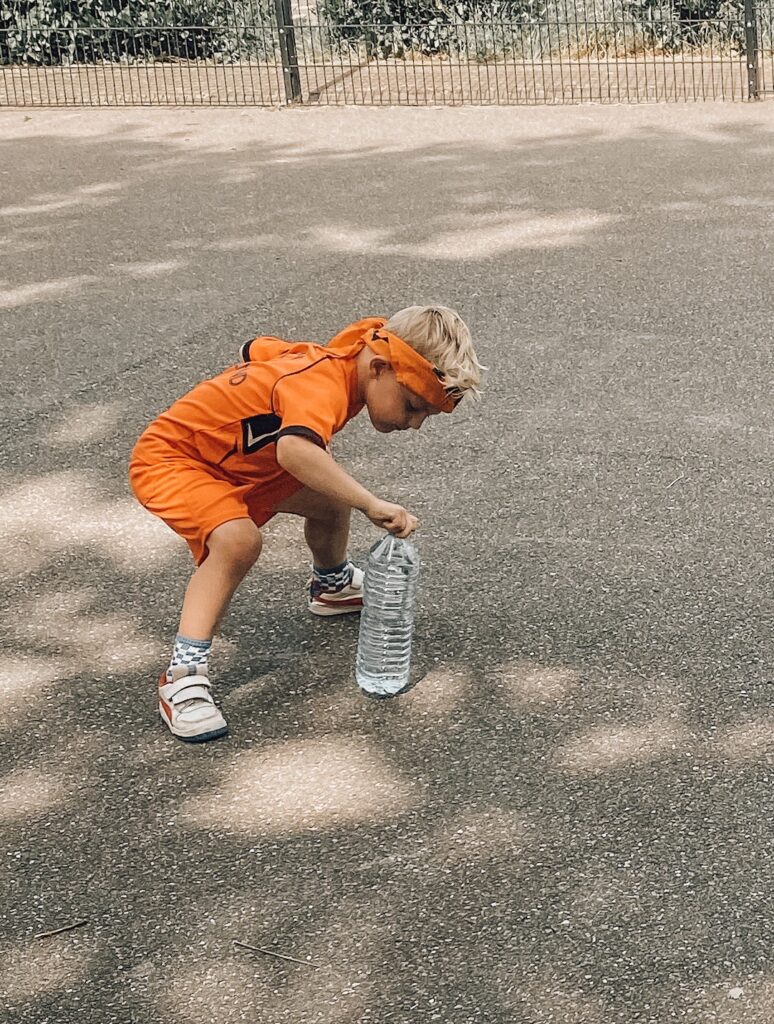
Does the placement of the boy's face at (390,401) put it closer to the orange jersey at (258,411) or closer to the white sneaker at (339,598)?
the orange jersey at (258,411)

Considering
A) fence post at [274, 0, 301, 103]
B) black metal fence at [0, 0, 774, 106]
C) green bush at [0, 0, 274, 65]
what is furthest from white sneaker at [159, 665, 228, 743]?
green bush at [0, 0, 274, 65]

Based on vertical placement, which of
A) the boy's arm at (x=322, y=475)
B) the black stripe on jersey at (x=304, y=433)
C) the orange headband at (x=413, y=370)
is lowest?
the boy's arm at (x=322, y=475)

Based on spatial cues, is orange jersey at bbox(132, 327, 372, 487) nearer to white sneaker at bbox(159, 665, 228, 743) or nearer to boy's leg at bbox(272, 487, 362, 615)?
boy's leg at bbox(272, 487, 362, 615)

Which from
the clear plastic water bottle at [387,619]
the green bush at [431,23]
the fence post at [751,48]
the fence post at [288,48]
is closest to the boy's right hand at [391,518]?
the clear plastic water bottle at [387,619]

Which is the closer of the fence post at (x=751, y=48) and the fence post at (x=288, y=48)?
the fence post at (x=751, y=48)

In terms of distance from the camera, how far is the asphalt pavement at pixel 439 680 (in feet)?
8.83

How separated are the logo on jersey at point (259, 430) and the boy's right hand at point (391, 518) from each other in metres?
0.32

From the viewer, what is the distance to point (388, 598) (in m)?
3.66

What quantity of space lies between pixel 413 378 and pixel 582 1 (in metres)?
9.30

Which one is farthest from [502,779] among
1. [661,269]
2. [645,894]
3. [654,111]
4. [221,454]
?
[654,111]

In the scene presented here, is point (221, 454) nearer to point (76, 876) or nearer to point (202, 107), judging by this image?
point (76, 876)

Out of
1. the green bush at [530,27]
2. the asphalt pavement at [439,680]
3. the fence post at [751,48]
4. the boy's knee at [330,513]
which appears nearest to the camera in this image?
the asphalt pavement at [439,680]

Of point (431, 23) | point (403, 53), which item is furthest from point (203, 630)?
point (431, 23)

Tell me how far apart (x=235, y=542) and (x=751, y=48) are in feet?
26.2
